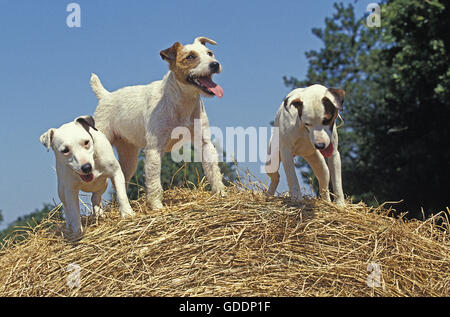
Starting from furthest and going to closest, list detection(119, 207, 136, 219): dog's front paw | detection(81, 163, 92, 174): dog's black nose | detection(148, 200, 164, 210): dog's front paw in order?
detection(148, 200, 164, 210): dog's front paw < detection(119, 207, 136, 219): dog's front paw < detection(81, 163, 92, 174): dog's black nose

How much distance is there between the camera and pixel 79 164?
4676 mm

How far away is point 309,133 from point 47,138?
2.36m

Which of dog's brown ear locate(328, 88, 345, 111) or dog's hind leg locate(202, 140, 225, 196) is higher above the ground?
dog's brown ear locate(328, 88, 345, 111)

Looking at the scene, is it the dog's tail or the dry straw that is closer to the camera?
the dry straw

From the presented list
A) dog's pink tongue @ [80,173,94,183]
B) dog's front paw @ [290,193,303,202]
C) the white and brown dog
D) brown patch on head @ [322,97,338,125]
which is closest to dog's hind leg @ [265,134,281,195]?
the white and brown dog

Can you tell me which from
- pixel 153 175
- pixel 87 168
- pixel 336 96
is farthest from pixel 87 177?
pixel 336 96

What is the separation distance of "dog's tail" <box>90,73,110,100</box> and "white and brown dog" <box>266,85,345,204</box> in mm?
2263

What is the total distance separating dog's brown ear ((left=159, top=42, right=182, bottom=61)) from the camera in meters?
5.46

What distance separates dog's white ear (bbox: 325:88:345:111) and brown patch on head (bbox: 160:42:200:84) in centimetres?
142

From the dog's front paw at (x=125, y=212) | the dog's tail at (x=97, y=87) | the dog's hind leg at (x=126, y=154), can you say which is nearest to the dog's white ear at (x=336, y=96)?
the dog's front paw at (x=125, y=212)

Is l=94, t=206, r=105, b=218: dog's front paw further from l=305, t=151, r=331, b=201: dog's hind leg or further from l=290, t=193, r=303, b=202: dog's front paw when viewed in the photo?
l=305, t=151, r=331, b=201: dog's hind leg

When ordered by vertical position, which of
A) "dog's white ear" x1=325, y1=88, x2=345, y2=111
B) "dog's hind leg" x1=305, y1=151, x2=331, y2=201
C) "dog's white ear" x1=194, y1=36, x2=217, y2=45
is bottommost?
"dog's hind leg" x1=305, y1=151, x2=331, y2=201

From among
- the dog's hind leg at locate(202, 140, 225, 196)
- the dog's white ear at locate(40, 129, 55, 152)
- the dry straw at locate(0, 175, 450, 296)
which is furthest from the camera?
the dog's hind leg at locate(202, 140, 225, 196)
